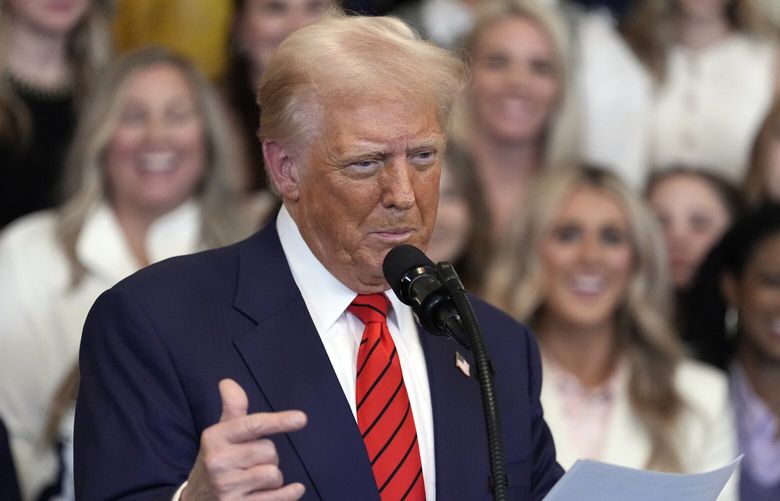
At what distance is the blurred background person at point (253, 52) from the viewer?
4977 millimetres

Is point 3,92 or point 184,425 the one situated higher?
point 3,92

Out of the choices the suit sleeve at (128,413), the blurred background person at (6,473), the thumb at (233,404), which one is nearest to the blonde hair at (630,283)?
the blurred background person at (6,473)

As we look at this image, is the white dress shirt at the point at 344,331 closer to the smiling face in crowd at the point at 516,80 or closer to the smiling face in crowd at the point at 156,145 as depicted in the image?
the smiling face in crowd at the point at 156,145

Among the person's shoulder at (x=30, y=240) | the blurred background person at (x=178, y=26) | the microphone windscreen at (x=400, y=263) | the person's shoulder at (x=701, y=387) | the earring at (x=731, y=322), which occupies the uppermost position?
the blurred background person at (x=178, y=26)

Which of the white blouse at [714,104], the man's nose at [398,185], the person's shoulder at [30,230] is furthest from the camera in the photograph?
the white blouse at [714,104]

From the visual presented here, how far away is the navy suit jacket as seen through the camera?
2195 millimetres

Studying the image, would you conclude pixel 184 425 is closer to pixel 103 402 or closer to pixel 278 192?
pixel 103 402

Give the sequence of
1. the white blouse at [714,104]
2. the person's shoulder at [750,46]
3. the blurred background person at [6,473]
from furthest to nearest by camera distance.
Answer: the person's shoulder at [750,46], the white blouse at [714,104], the blurred background person at [6,473]

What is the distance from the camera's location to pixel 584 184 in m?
4.64

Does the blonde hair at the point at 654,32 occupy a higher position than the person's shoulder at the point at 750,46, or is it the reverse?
the blonde hair at the point at 654,32

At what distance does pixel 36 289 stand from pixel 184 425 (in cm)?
215

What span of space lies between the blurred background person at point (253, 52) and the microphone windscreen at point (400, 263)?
2803mm

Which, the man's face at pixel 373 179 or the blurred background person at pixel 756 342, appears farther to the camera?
the blurred background person at pixel 756 342

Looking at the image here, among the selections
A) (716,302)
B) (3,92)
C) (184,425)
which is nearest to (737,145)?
(716,302)
